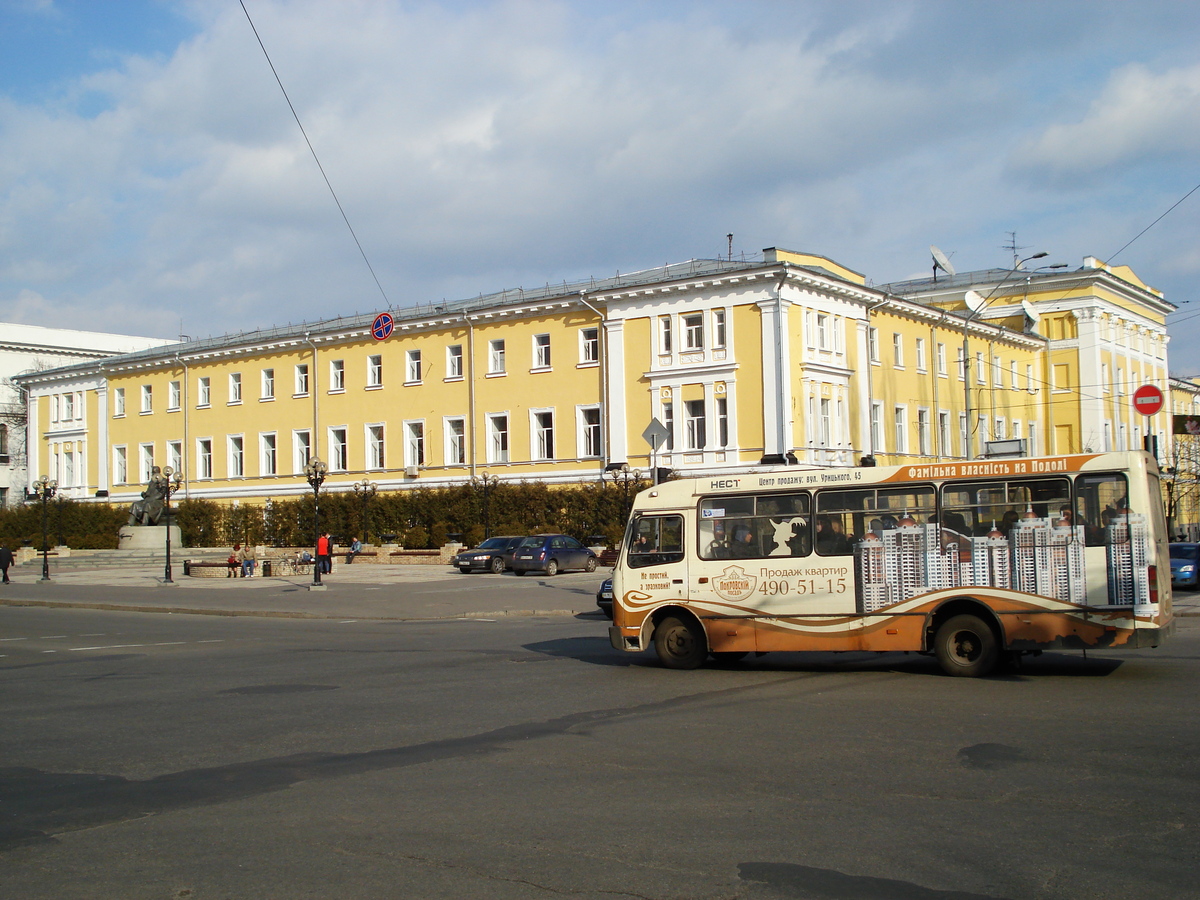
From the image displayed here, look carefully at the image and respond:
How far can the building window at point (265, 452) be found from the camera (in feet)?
218

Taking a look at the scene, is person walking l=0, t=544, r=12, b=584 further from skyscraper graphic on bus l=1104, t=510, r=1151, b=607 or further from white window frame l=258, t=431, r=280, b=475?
skyscraper graphic on bus l=1104, t=510, r=1151, b=607

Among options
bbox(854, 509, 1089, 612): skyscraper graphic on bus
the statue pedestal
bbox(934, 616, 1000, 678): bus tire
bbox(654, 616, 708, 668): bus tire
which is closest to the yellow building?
the statue pedestal

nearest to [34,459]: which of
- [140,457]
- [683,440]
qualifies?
[140,457]

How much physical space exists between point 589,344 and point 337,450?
17.3 meters

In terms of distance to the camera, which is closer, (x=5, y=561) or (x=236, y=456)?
(x=5, y=561)

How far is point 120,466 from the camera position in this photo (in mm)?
73938

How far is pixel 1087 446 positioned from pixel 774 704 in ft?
208

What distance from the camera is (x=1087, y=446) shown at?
68812mm

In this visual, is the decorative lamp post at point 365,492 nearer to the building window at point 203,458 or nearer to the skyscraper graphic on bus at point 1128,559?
the building window at point 203,458

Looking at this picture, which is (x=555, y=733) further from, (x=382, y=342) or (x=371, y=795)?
(x=382, y=342)

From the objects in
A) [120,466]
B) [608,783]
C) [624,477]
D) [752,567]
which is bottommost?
[608,783]

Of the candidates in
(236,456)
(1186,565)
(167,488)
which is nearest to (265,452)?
(236,456)

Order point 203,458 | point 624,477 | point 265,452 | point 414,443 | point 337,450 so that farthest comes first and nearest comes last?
point 203,458 < point 265,452 < point 337,450 < point 414,443 < point 624,477

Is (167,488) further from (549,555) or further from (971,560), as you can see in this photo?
(971,560)
